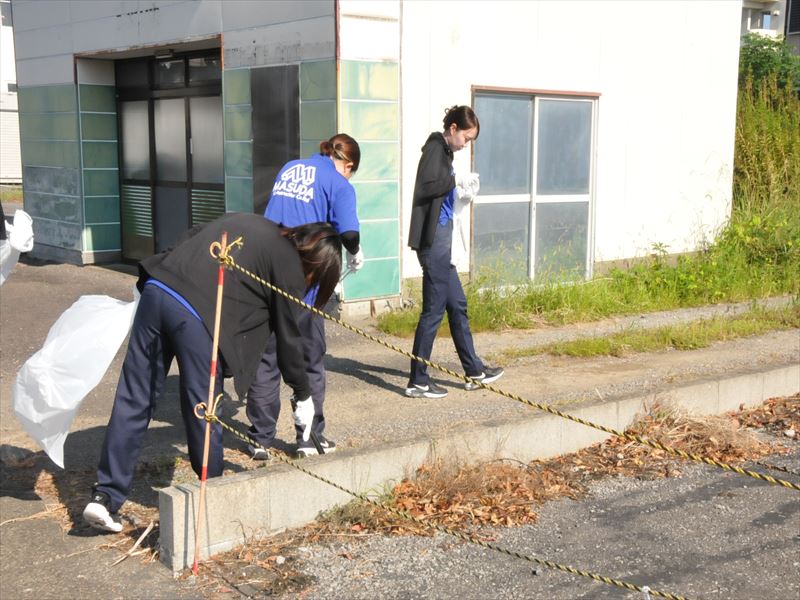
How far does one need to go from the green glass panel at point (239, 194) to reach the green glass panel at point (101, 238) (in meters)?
3.31

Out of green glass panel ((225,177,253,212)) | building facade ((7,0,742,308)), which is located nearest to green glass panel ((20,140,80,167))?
building facade ((7,0,742,308))

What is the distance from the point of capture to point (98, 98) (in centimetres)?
1311

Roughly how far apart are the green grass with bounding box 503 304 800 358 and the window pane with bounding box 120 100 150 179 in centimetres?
644

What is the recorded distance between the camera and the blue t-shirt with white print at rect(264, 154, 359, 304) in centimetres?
580

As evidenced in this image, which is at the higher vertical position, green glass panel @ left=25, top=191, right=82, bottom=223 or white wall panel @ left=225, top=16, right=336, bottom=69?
white wall panel @ left=225, top=16, right=336, bottom=69

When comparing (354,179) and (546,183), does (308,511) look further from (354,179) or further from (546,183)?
(546,183)

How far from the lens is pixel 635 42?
1174 centimetres

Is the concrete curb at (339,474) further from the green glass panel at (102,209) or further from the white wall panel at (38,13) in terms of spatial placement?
the white wall panel at (38,13)

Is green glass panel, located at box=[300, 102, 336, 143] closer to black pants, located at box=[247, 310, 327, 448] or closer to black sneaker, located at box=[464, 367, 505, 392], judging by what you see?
black sneaker, located at box=[464, 367, 505, 392]

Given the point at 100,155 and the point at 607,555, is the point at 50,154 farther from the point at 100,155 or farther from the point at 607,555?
the point at 607,555

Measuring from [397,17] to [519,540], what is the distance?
6028 mm

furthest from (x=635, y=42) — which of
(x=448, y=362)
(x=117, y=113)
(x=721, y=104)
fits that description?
(x=117, y=113)

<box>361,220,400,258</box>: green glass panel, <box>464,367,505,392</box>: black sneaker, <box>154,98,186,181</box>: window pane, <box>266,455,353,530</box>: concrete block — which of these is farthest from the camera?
<box>154,98,186,181</box>: window pane

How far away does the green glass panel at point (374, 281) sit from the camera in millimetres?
9617
